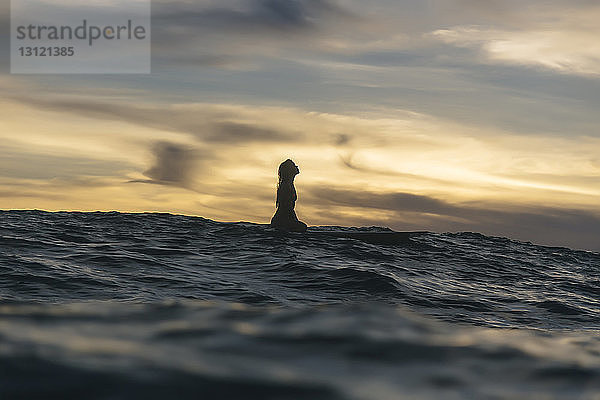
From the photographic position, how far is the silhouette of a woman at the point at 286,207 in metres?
23.8

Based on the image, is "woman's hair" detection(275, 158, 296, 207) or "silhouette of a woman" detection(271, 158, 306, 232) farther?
"woman's hair" detection(275, 158, 296, 207)

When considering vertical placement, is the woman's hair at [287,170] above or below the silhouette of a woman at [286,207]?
above

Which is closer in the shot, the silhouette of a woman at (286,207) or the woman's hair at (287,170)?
the silhouette of a woman at (286,207)

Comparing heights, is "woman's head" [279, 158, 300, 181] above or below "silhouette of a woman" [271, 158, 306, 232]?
above

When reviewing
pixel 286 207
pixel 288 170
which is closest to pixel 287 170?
pixel 288 170

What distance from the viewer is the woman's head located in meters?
24.9

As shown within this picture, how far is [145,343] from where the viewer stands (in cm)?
281

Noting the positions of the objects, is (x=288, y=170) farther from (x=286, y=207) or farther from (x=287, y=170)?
(x=286, y=207)

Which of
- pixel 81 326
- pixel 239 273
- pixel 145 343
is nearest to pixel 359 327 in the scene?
pixel 145 343

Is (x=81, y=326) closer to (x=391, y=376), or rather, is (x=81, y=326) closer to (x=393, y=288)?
(x=391, y=376)

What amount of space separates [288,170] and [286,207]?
2.00 meters

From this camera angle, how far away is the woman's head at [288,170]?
81.8ft

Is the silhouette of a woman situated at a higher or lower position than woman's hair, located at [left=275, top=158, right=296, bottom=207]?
lower

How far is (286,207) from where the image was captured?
79.7 feet
